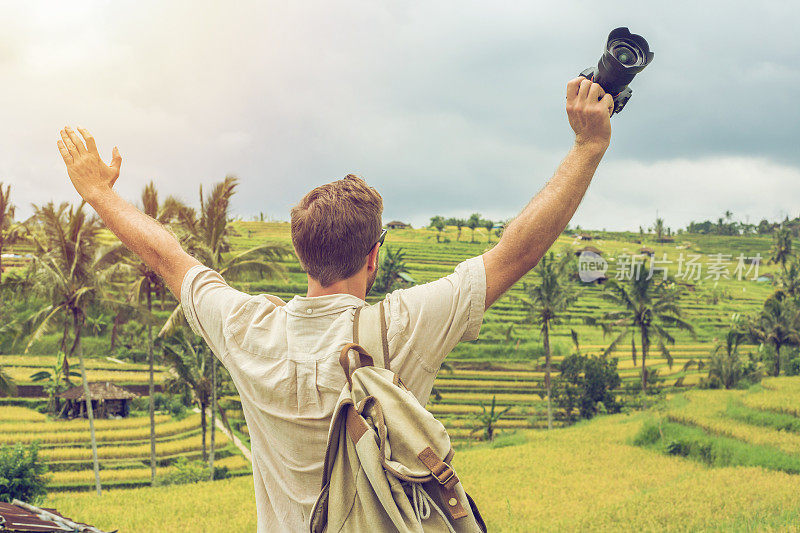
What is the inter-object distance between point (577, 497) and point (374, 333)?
13723mm

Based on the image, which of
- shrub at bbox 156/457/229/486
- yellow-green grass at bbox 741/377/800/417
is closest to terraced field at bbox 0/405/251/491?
shrub at bbox 156/457/229/486

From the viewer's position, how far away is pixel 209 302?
1.21 metres

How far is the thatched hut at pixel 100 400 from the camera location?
26.6m

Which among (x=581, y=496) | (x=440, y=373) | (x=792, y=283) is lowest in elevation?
(x=440, y=373)

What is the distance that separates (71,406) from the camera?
2698 cm

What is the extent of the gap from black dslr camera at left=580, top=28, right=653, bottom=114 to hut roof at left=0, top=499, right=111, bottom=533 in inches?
177

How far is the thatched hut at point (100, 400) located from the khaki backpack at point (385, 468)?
1143 inches

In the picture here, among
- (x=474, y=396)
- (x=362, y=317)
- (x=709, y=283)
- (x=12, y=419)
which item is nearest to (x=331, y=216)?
(x=362, y=317)

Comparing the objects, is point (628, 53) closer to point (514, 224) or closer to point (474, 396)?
point (514, 224)

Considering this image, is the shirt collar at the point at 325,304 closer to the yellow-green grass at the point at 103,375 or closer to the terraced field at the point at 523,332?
the terraced field at the point at 523,332

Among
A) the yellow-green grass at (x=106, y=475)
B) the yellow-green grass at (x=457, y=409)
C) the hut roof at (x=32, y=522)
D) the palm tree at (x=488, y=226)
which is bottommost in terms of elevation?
the yellow-green grass at (x=457, y=409)

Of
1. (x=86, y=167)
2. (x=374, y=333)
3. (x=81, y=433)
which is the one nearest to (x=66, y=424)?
(x=81, y=433)

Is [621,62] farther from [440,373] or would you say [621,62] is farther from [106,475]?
[440,373]

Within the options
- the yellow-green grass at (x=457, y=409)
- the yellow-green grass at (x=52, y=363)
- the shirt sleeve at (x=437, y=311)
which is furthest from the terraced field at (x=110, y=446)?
the shirt sleeve at (x=437, y=311)
